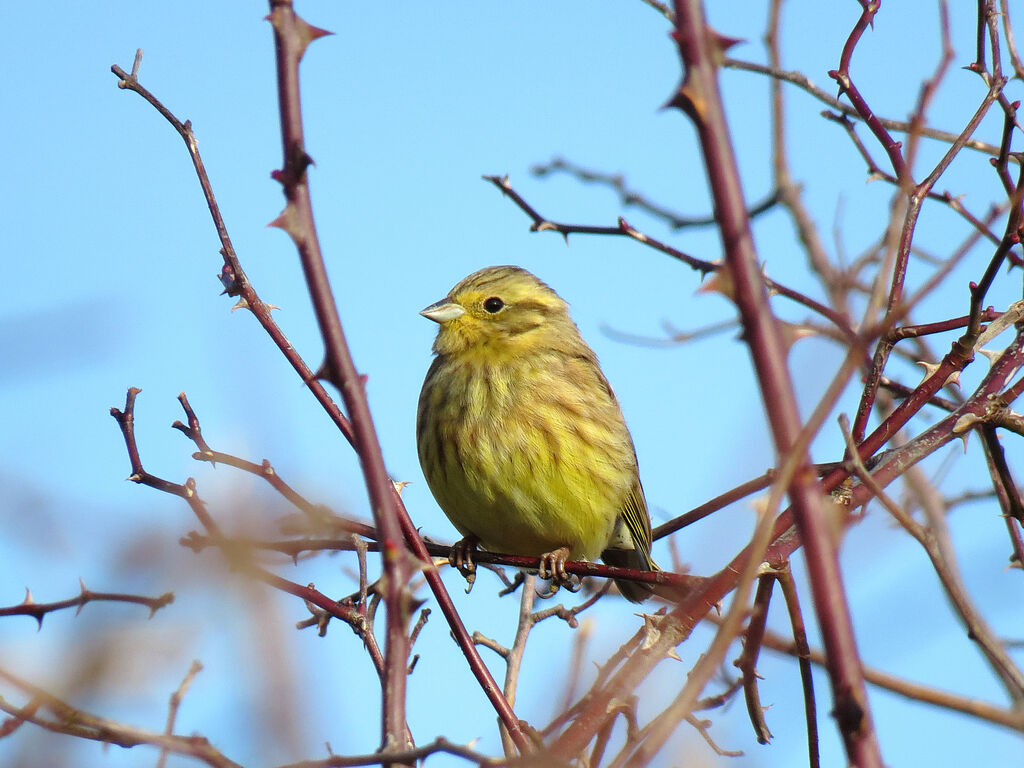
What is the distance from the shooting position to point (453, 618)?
90.5 inches

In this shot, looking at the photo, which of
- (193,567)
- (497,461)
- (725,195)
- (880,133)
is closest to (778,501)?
(725,195)

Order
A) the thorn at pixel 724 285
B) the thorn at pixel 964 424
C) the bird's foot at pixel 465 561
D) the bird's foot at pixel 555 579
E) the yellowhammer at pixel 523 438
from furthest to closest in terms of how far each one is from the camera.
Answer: the yellowhammer at pixel 523 438 < the bird's foot at pixel 555 579 < the bird's foot at pixel 465 561 < the thorn at pixel 964 424 < the thorn at pixel 724 285

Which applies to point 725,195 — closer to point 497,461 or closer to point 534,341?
point 497,461

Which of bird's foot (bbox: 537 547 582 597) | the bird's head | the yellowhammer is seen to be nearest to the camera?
bird's foot (bbox: 537 547 582 597)

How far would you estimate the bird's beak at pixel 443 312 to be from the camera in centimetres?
555

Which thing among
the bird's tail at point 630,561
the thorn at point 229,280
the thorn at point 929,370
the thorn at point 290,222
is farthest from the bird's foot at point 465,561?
the thorn at point 290,222

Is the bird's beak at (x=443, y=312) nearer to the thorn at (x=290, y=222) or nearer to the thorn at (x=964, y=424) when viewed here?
the thorn at (x=964, y=424)

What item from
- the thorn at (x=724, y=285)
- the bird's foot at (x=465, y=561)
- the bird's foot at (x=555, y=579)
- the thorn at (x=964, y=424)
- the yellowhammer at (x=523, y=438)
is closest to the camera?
the thorn at (x=724, y=285)

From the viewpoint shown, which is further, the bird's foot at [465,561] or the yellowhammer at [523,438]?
the yellowhammer at [523,438]

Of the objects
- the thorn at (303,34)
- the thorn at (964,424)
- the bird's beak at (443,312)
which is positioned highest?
the bird's beak at (443,312)

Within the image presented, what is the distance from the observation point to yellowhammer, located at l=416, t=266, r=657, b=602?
4.87 m

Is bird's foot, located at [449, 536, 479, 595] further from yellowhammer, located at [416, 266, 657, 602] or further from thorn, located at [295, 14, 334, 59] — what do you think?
thorn, located at [295, 14, 334, 59]

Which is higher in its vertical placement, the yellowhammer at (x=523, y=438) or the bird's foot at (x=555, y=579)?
the yellowhammer at (x=523, y=438)

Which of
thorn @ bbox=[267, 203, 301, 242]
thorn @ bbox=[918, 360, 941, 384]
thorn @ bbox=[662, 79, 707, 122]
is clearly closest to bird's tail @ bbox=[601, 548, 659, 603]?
thorn @ bbox=[918, 360, 941, 384]
